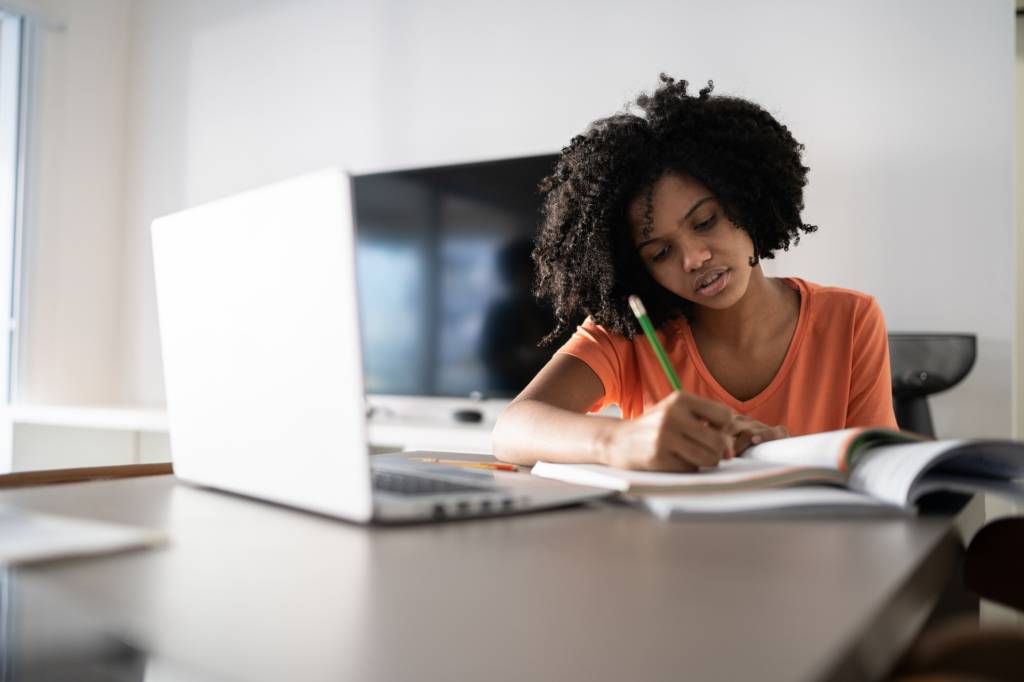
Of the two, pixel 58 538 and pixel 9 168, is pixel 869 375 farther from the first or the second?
pixel 9 168

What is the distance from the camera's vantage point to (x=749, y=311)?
1336 millimetres

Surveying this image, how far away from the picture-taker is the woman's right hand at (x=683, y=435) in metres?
0.73

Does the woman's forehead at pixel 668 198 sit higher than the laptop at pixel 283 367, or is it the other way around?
the woman's forehead at pixel 668 198

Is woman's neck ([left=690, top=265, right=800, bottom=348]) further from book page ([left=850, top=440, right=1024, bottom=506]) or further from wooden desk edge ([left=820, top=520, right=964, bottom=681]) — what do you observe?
wooden desk edge ([left=820, top=520, right=964, bottom=681])

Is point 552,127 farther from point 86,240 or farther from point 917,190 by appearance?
point 86,240

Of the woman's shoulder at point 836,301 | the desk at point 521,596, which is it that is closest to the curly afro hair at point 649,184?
the woman's shoulder at point 836,301

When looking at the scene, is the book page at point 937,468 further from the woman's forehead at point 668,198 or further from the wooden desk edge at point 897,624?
the woman's forehead at point 668,198

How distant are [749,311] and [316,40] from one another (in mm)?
2302

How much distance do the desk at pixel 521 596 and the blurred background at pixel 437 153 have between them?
1.52 metres

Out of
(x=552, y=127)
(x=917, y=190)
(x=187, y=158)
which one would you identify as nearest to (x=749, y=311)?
(x=917, y=190)

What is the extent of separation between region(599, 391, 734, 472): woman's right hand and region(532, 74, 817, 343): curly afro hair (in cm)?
57

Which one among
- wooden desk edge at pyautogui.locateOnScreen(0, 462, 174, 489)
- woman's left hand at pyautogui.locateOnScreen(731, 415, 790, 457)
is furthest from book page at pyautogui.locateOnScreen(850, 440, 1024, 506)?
wooden desk edge at pyautogui.locateOnScreen(0, 462, 174, 489)

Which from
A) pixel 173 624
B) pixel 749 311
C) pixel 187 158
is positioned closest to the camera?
pixel 173 624

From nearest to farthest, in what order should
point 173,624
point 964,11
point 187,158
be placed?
1. point 173,624
2. point 964,11
3. point 187,158
